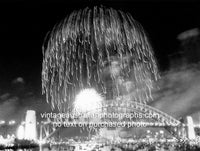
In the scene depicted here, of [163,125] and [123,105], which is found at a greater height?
[123,105]

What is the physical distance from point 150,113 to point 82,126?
2402 cm

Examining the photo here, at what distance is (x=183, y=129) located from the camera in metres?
111

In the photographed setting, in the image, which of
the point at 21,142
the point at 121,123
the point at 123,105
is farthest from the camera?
the point at 123,105

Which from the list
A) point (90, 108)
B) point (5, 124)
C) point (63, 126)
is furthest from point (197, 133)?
point (5, 124)

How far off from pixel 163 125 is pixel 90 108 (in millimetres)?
24364

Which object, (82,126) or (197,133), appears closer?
(82,126)

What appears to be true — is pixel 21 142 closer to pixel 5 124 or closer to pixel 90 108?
pixel 5 124

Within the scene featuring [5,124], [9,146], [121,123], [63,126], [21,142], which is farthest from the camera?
[121,123]

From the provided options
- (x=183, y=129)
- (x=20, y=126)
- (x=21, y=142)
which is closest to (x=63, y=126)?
(x=20, y=126)

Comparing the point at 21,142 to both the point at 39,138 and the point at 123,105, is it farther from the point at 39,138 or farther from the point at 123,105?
the point at 123,105

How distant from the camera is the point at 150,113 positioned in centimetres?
11619

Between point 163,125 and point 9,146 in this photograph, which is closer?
point 9,146

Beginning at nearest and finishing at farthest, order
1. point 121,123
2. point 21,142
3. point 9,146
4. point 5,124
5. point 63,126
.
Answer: point 9,146
point 21,142
point 5,124
point 63,126
point 121,123

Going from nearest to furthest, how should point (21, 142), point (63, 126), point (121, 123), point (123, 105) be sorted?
point (21, 142) < point (63, 126) < point (121, 123) < point (123, 105)
